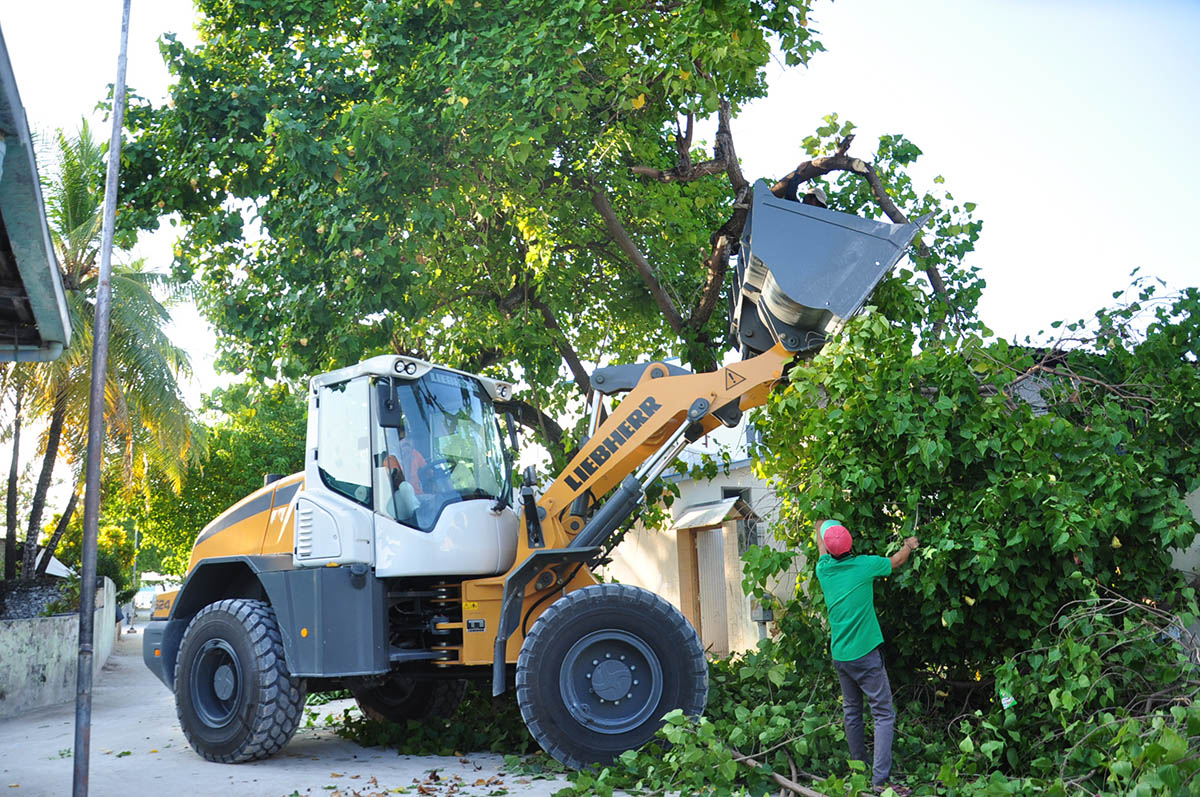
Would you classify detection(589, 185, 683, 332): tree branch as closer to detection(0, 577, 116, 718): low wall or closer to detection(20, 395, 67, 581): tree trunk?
detection(0, 577, 116, 718): low wall

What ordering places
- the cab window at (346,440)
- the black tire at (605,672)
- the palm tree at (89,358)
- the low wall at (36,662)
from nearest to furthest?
the black tire at (605,672) < the cab window at (346,440) < the low wall at (36,662) < the palm tree at (89,358)

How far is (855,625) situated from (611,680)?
1774 millimetres

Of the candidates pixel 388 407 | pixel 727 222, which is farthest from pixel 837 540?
pixel 727 222

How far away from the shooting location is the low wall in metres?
13.8

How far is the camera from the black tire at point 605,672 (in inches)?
279

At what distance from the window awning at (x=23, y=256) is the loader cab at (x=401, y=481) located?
84.5 inches

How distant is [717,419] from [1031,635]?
8.60 ft

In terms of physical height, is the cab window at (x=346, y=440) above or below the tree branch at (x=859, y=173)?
below

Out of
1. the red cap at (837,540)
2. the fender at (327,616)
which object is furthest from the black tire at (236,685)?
the red cap at (837,540)

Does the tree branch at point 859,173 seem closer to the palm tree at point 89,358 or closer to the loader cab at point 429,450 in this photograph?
the loader cab at point 429,450

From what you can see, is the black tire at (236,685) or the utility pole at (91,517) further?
the black tire at (236,685)

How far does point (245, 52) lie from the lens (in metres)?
12.7

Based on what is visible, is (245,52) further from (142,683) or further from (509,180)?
(142,683)

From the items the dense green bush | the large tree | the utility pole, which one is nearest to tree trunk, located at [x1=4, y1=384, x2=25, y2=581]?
the large tree
